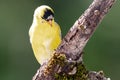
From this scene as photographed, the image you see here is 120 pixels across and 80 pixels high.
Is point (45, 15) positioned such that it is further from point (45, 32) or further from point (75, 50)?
point (75, 50)

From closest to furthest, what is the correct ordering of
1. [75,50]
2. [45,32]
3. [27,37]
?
[75,50]
[45,32]
[27,37]

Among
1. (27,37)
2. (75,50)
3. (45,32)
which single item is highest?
(45,32)

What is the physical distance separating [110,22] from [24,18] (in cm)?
132

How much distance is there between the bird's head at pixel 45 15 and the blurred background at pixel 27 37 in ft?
20.1

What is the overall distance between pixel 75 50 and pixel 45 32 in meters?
0.39

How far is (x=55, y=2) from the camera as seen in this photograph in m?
13.0

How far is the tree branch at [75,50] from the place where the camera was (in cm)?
543

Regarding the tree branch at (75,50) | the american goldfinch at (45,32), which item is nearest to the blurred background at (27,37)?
the american goldfinch at (45,32)

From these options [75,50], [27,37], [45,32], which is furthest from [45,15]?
[27,37]

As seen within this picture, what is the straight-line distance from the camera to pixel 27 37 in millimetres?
12273

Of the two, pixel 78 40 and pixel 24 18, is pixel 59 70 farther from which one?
pixel 24 18

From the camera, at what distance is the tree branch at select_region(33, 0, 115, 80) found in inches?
214

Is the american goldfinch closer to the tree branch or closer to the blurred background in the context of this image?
the tree branch

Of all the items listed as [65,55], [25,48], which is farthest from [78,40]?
[25,48]
